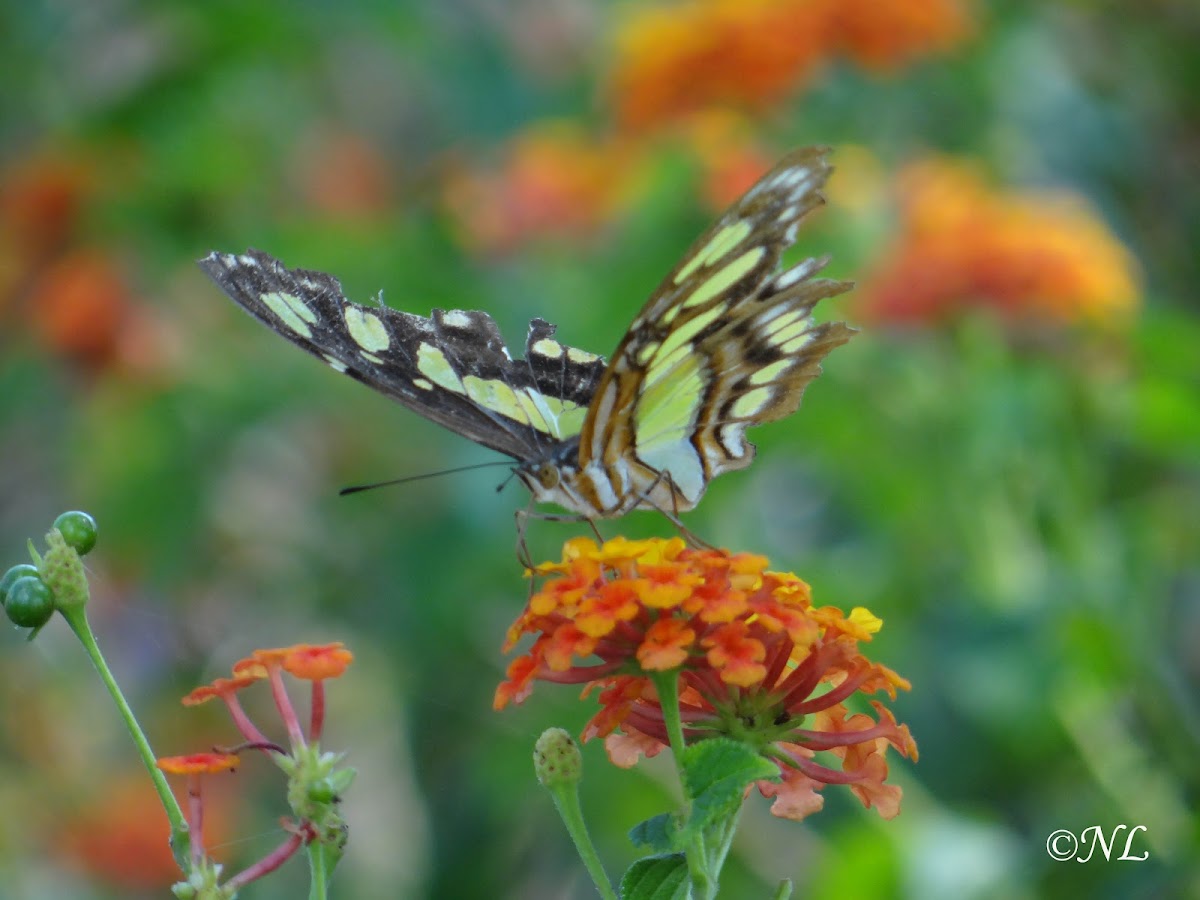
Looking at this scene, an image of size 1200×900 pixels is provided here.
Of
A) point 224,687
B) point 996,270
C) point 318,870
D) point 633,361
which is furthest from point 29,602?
point 996,270

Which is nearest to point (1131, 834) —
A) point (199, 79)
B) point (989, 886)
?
point (989, 886)

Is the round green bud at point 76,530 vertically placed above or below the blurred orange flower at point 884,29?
below

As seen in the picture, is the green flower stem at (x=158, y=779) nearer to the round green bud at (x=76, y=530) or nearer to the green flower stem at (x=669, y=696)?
the round green bud at (x=76, y=530)

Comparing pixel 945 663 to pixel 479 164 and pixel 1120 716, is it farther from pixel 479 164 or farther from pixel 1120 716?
pixel 479 164

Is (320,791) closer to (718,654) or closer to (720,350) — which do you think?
(718,654)

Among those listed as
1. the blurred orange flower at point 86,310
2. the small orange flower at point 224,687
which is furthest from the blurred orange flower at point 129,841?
the small orange flower at point 224,687

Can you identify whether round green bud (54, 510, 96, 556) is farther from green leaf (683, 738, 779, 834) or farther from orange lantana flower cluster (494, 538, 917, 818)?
green leaf (683, 738, 779, 834)
